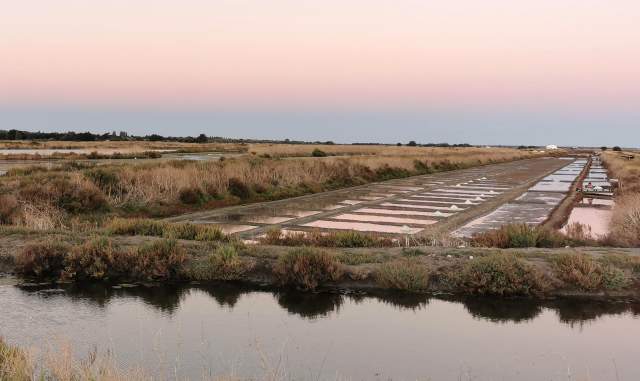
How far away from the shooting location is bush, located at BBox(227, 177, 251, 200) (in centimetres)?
2362

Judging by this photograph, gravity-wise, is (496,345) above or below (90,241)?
below

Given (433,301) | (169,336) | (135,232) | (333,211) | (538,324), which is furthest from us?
(333,211)

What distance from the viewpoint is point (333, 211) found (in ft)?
68.8

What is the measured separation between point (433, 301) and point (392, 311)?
3.09 ft

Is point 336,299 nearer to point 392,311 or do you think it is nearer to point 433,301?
point 392,311

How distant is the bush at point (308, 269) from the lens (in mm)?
9844

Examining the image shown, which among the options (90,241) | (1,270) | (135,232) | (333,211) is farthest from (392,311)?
(333,211)

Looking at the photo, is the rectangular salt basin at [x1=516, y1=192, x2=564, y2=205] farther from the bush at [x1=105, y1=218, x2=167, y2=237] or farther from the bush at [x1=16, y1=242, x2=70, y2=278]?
the bush at [x1=16, y1=242, x2=70, y2=278]

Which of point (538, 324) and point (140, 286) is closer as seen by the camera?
point (538, 324)

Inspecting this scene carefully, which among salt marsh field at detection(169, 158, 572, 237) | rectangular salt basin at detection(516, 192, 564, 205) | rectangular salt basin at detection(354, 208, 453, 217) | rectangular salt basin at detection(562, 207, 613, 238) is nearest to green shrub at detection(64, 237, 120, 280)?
salt marsh field at detection(169, 158, 572, 237)

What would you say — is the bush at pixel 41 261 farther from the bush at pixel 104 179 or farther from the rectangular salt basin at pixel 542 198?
the rectangular salt basin at pixel 542 198

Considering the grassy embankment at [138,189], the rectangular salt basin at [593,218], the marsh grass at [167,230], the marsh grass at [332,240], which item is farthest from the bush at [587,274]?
the grassy embankment at [138,189]

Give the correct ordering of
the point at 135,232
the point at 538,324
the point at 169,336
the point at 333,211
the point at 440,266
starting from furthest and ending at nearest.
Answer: the point at 333,211, the point at 135,232, the point at 440,266, the point at 538,324, the point at 169,336

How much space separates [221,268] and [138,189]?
404 inches
